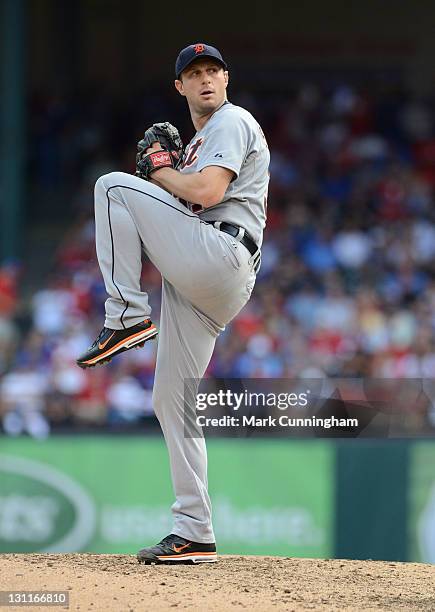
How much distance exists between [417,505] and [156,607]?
12.5 ft

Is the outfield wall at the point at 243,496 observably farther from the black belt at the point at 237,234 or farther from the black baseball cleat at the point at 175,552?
the black belt at the point at 237,234

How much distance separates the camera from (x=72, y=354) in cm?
1105

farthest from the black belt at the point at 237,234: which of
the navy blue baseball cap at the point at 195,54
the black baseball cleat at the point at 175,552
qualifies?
the black baseball cleat at the point at 175,552

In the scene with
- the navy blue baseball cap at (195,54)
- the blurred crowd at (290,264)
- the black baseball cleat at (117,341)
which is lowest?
the black baseball cleat at (117,341)

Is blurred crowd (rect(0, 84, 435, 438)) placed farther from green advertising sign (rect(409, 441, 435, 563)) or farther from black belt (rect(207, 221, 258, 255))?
black belt (rect(207, 221, 258, 255))

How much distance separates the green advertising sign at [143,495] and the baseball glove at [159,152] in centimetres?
352

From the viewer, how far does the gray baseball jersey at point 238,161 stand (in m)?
4.74

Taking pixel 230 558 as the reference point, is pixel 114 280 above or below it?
above

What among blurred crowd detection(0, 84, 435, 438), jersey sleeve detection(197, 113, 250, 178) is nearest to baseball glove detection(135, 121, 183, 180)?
jersey sleeve detection(197, 113, 250, 178)

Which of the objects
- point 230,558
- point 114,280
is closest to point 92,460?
point 230,558

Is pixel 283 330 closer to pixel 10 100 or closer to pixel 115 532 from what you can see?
pixel 115 532

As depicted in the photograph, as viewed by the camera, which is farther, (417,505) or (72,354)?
(72,354)

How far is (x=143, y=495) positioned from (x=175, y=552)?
314 cm

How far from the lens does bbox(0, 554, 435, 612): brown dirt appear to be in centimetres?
438
